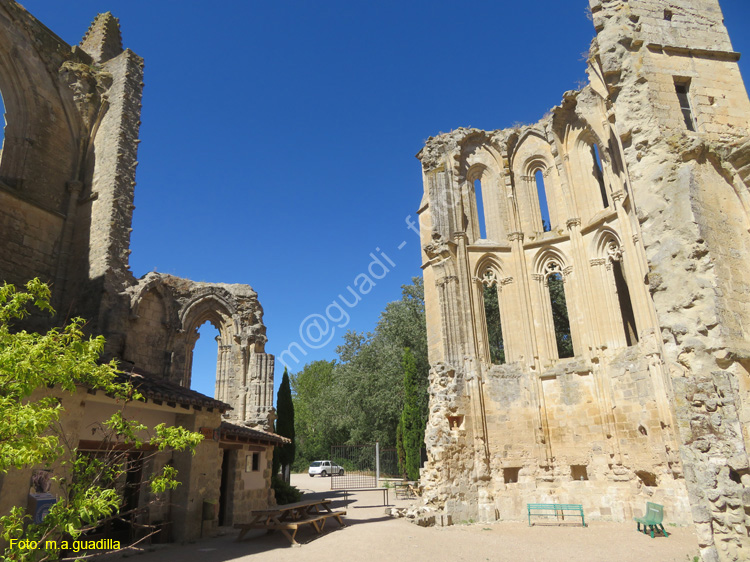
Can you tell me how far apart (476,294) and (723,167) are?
8.65 metres

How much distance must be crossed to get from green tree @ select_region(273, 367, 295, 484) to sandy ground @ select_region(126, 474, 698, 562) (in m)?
6.70

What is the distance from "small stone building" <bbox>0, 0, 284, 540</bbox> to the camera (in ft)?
34.7

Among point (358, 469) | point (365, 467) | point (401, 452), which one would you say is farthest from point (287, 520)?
point (365, 467)

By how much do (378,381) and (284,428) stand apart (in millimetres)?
8699

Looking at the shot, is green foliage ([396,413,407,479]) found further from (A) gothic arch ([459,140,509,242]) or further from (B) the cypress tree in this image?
(A) gothic arch ([459,140,509,242])

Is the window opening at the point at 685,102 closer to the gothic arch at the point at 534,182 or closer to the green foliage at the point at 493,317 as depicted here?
the gothic arch at the point at 534,182

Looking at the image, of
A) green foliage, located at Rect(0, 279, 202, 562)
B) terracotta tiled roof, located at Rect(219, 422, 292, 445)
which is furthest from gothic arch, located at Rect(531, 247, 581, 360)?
green foliage, located at Rect(0, 279, 202, 562)

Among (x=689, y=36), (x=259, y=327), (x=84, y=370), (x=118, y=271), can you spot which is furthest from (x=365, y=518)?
(x=689, y=36)

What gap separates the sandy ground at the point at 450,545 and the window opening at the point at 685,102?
22.2 feet

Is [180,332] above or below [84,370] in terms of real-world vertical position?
above

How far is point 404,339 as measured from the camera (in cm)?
2720

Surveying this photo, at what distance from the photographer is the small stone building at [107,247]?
1057 cm

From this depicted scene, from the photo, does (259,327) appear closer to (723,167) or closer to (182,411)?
(182,411)

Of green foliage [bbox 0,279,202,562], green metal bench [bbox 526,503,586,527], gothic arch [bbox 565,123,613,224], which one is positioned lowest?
green metal bench [bbox 526,503,586,527]
